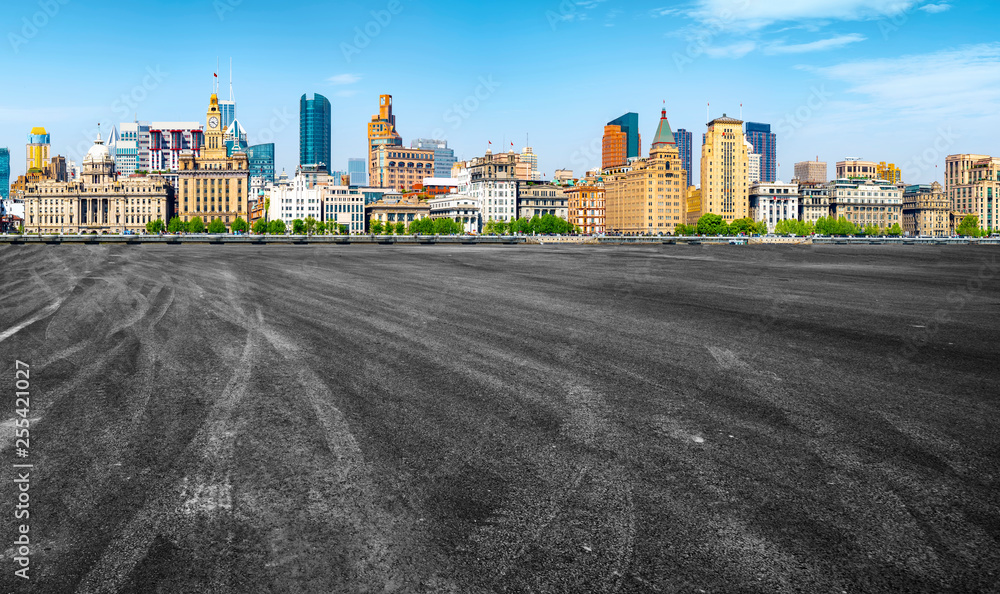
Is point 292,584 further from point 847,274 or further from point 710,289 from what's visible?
point 847,274

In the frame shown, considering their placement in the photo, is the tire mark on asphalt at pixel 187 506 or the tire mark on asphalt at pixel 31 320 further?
the tire mark on asphalt at pixel 31 320

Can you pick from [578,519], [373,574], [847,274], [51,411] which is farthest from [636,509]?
[847,274]

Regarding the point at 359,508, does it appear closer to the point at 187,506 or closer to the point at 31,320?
the point at 187,506

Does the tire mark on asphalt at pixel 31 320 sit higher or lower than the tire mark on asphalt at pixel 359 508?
higher

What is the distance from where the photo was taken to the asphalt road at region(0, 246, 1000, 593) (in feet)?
14.2

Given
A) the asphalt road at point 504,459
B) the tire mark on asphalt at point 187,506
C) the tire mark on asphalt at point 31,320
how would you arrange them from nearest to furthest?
the tire mark on asphalt at point 187,506
the asphalt road at point 504,459
the tire mark on asphalt at point 31,320

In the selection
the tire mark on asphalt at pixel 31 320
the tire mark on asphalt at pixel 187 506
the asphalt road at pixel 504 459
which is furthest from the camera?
the tire mark on asphalt at pixel 31 320

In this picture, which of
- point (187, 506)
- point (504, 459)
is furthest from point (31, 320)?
point (504, 459)

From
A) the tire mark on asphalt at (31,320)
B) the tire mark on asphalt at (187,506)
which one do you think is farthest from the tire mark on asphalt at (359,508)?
the tire mark on asphalt at (31,320)

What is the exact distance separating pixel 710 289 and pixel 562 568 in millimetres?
19974

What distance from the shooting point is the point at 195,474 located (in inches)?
226

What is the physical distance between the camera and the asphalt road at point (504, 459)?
14.2 ft

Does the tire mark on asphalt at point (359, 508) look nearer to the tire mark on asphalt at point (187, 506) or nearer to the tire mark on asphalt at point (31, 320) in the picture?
the tire mark on asphalt at point (187, 506)

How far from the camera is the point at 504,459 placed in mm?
Answer: 6105
